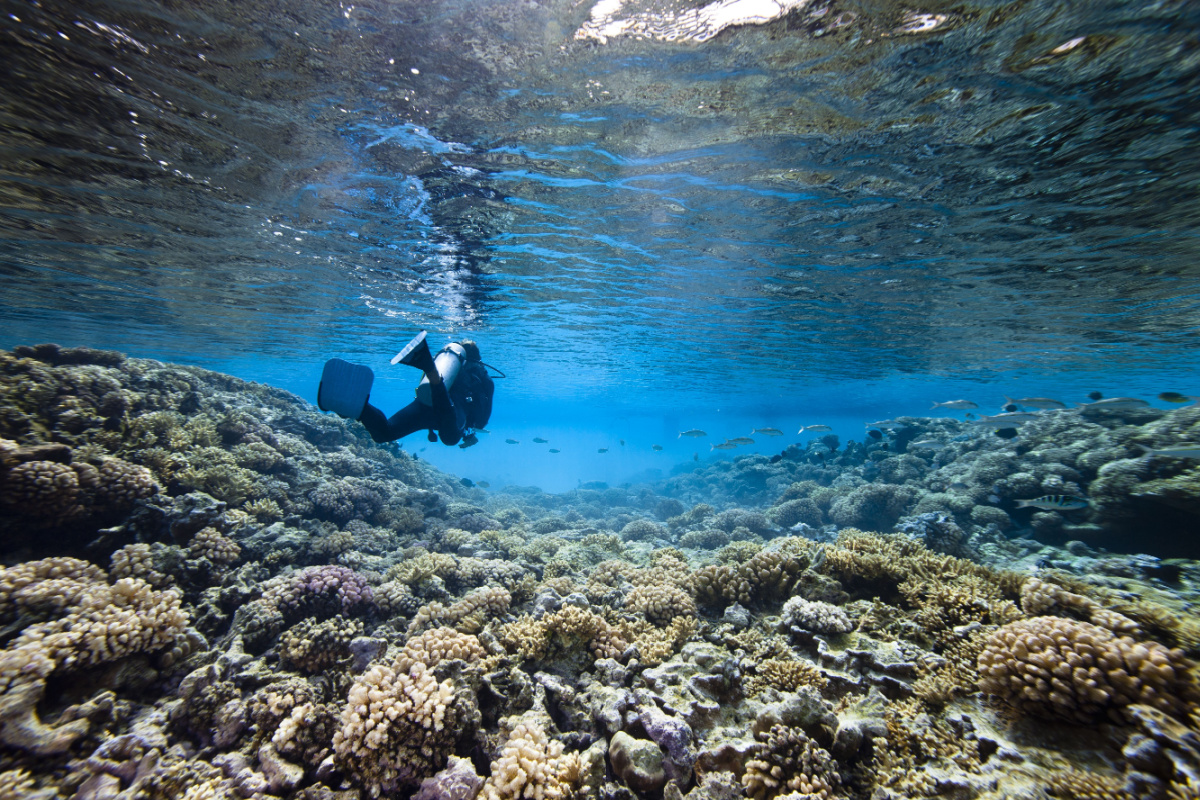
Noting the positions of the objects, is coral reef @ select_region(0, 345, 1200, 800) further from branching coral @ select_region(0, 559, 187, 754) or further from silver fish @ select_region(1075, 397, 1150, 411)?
silver fish @ select_region(1075, 397, 1150, 411)

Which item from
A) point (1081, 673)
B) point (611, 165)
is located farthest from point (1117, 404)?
point (611, 165)

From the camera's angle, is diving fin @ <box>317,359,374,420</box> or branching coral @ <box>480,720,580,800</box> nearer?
branching coral @ <box>480,720,580,800</box>

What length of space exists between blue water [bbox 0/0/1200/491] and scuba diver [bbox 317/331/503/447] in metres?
4.29

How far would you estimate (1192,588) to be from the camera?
684cm

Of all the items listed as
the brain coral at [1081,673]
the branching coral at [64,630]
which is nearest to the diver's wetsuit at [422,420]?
the branching coral at [64,630]

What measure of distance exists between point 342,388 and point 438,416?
1834 mm

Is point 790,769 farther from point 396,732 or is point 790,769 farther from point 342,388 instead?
point 342,388

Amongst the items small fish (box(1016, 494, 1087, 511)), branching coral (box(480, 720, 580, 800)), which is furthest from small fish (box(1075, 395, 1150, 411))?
branching coral (box(480, 720, 580, 800))

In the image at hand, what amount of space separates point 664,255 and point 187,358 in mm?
Answer: 43128

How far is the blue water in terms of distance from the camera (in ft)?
20.1

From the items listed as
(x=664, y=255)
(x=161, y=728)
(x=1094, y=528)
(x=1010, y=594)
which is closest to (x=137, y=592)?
(x=161, y=728)

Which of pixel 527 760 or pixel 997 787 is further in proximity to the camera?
pixel 527 760

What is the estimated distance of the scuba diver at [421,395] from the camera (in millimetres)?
8062

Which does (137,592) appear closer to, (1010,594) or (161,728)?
(161,728)
